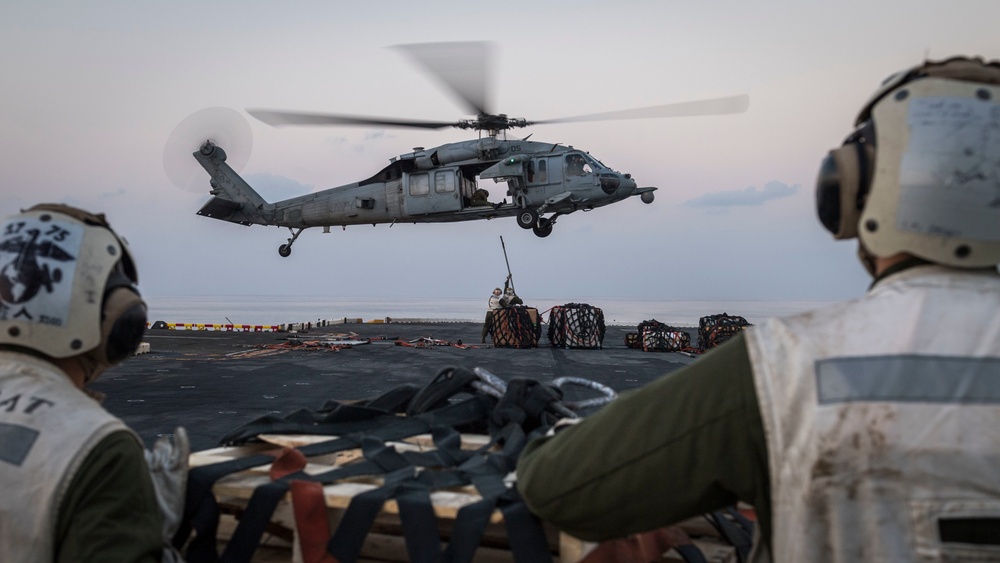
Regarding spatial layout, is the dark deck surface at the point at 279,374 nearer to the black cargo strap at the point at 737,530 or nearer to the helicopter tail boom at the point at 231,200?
the black cargo strap at the point at 737,530

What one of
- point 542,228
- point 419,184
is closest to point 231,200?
point 419,184

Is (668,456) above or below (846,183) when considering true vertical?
below

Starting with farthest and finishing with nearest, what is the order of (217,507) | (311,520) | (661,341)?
(661,341)
(217,507)
(311,520)

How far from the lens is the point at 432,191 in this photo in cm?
2409

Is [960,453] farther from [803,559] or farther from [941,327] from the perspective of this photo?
[803,559]

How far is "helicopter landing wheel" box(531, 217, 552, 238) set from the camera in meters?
23.5

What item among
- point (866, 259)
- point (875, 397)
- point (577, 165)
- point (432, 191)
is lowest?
point (875, 397)

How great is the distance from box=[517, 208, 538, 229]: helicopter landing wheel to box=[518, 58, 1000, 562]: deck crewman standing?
70.5ft

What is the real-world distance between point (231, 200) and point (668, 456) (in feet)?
100

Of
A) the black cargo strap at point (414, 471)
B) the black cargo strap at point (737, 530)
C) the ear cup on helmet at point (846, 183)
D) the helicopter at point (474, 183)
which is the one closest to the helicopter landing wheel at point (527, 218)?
the helicopter at point (474, 183)

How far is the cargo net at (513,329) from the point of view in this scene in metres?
19.2

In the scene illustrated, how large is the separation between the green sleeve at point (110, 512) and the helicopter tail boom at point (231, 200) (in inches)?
1085

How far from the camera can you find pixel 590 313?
1928 cm

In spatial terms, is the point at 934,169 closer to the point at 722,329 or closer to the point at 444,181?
the point at 722,329
